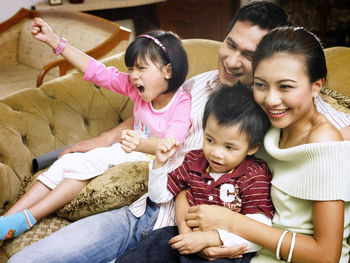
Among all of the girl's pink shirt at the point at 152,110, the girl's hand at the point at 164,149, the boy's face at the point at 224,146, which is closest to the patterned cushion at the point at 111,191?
the girl's pink shirt at the point at 152,110

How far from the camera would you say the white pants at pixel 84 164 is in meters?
1.63

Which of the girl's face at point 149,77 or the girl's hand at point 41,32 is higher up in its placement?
the girl's hand at point 41,32

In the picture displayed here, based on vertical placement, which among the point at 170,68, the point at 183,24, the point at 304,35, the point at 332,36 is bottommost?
the point at 332,36

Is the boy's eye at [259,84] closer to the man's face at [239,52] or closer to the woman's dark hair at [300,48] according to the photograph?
the woman's dark hair at [300,48]

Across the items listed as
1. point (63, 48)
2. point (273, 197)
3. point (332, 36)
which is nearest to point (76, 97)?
point (63, 48)

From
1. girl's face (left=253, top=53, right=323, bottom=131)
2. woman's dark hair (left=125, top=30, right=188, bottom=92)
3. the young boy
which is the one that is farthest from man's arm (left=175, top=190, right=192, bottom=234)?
woman's dark hair (left=125, top=30, right=188, bottom=92)

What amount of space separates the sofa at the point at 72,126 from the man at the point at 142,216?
81 millimetres

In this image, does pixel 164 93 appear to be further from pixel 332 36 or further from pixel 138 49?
pixel 332 36

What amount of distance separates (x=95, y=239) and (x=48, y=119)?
0.84 m

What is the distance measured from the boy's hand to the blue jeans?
0.30 m

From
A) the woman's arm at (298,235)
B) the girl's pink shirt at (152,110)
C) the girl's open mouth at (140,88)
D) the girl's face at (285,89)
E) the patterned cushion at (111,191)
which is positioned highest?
the girl's face at (285,89)

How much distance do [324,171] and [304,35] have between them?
0.40 meters

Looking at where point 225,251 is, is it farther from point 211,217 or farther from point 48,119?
point 48,119

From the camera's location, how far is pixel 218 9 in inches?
185
